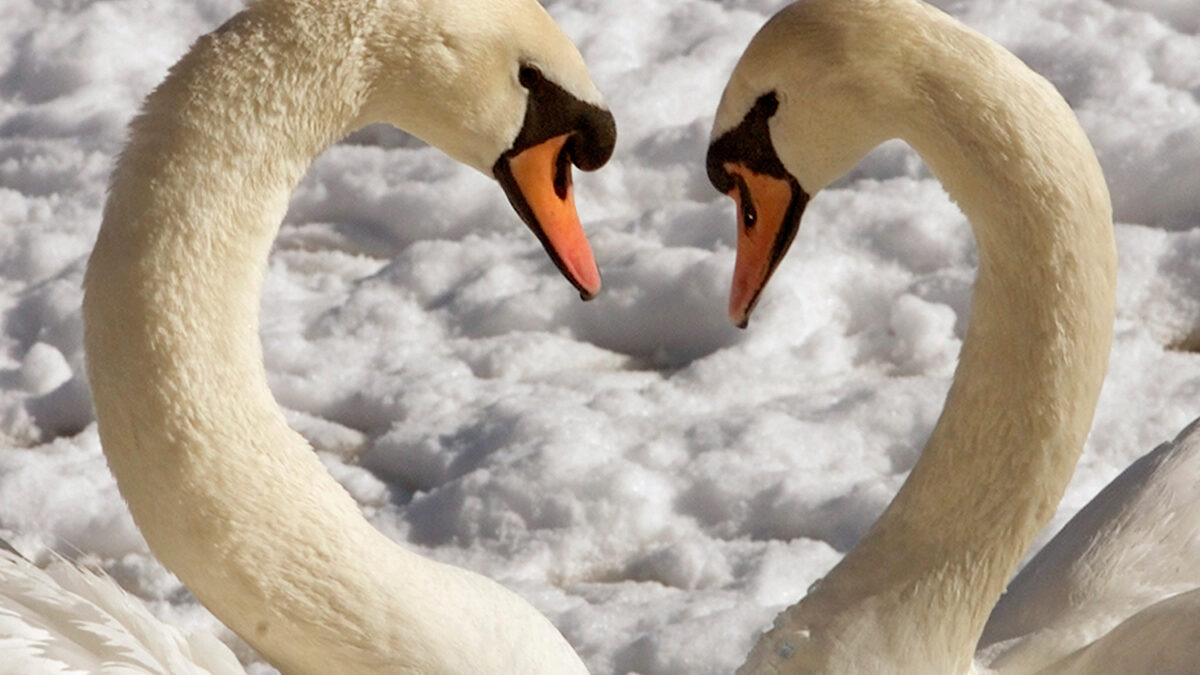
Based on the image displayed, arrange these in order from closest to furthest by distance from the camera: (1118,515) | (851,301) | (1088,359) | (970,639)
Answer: (1088,359), (970,639), (1118,515), (851,301)

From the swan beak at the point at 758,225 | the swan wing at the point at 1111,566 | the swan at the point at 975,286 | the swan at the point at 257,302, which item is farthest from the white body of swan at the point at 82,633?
the swan wing at the point at 1111,566

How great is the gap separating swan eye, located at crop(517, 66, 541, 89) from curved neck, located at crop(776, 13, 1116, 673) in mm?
539

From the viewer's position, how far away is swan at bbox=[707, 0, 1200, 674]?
237cm

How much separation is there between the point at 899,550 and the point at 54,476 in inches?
83.8

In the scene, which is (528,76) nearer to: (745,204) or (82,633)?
(745,204)

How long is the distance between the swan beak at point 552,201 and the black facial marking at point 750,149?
240 millimetres

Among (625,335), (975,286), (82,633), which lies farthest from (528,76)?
(625,335)

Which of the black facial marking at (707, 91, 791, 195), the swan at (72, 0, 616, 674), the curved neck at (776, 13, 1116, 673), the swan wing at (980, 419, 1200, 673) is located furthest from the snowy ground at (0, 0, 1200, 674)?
the black facial marking at (707, 91, 791, 195)

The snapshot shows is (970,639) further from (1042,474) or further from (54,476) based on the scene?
(54,476)

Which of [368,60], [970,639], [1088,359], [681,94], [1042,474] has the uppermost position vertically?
[681,94]

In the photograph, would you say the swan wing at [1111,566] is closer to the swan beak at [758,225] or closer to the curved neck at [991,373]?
the curved neck at [991,373]

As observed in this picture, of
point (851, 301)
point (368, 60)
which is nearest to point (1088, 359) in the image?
point (368, 60)

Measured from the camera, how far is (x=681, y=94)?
5.53m

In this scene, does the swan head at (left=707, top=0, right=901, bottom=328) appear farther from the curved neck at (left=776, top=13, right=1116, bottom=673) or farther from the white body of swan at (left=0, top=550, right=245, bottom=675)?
the white body of swan at (left=0, top=550, right=245, bottom=675)
